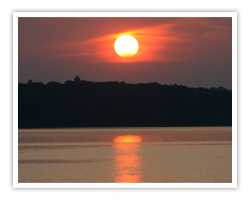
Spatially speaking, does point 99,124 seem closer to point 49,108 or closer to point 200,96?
point 49,108

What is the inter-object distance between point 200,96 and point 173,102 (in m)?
13.5

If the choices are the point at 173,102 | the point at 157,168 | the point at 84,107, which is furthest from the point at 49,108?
the point at 157,168

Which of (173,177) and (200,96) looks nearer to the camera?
(173,177)
